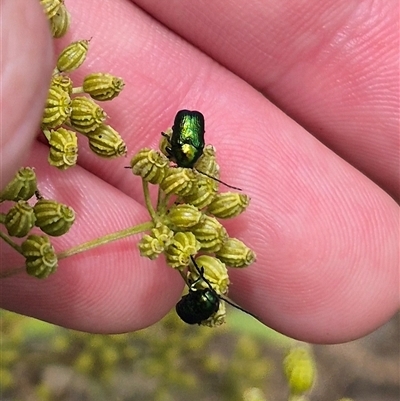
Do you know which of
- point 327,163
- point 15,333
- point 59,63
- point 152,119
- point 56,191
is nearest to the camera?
point 59,63

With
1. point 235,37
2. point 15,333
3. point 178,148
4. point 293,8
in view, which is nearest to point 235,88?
point 235,37

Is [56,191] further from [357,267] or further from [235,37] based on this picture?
[357,267]

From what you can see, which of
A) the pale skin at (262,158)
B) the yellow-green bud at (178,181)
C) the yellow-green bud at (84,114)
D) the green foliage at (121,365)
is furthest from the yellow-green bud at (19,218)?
the green foliage at (121,365)

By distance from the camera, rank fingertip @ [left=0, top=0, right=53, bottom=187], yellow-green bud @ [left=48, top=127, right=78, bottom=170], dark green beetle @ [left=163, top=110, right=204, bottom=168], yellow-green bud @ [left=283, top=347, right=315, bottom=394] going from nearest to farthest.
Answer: fingertip @ [left=0, top=0, right=53, bottom=187] → yellow-green bud @ [left=48, top=127, right=78, bottom=170] → dark green beetle @ [left=163, top=110, right=204, bottom=168] → yellow-green bud @ [left=283, top=347, right=315, bottom=394]

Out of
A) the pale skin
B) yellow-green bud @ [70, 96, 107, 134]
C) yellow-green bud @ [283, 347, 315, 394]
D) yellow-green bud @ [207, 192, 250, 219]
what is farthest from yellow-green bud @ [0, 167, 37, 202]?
yellow-green bud @ [283, 347, 315, 394]

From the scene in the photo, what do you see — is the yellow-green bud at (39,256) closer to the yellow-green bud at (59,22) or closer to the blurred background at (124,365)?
the yellow-green bud at (59,22)

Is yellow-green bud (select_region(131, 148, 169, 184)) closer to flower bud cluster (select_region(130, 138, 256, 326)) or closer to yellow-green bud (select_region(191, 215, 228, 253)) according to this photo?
flower bud cluster (select_region(130, 138, 256, 326))
